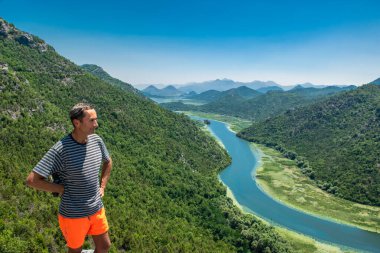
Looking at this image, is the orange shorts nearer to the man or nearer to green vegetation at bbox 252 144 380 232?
the man

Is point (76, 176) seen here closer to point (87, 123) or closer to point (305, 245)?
point (87, 123)

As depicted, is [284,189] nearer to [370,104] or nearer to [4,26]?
[370,104]

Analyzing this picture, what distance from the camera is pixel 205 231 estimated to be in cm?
5669

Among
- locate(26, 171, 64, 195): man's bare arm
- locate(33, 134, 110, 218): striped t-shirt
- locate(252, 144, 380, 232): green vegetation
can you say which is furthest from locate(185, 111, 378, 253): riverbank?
locate(26, 171, 64, 195): man's bare arm

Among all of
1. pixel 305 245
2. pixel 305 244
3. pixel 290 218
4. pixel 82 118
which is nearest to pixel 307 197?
pixel 290 218

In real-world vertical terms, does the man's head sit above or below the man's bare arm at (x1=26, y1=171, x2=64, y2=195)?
above

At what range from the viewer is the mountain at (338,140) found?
91.6 metres

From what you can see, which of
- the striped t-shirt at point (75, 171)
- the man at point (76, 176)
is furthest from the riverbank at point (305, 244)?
the striped t-shirt at point (75, 171)

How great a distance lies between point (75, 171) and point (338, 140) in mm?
134833

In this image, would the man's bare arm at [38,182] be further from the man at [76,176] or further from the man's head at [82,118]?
the man's head at [82,118]

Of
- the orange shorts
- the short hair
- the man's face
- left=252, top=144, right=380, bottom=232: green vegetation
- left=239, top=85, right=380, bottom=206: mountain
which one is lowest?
left=252, top=144, right=380, bottom=232: green vegetation

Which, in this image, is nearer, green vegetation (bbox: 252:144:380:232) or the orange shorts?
Result: the orange shorts

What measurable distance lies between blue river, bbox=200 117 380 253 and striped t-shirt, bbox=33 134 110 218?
6347 cm

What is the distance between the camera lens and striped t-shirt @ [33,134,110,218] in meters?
6.71
